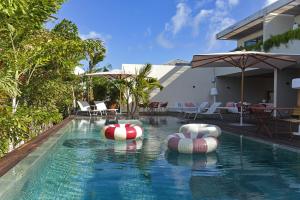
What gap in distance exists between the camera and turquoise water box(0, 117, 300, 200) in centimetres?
483

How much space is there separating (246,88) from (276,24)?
6.65 metres

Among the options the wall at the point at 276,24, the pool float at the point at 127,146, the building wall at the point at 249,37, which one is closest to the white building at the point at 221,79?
the building wall at the point at 249,37

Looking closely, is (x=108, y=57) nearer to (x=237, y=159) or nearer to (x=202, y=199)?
(x=237, y=159)

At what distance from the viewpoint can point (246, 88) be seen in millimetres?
26016

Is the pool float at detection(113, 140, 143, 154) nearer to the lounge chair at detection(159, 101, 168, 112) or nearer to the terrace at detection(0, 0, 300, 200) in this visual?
the terrace at detection(0, 0, 300, 200)

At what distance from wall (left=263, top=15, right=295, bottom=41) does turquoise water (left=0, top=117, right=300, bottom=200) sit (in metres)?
12.9

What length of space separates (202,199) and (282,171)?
2277mm

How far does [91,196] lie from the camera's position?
185 inches

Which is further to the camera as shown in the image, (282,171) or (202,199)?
(282,171)

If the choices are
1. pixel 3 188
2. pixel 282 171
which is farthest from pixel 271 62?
pixel 3 188

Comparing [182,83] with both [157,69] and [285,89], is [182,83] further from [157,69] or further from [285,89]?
[285,89]

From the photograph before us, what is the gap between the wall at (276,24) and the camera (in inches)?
795

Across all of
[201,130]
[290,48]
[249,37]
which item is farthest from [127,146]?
[249,37]

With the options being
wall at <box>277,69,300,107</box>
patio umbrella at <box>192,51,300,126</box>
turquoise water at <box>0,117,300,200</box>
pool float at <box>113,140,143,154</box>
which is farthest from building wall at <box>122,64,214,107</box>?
turquoise water at <box>0,117,300,200</box>
